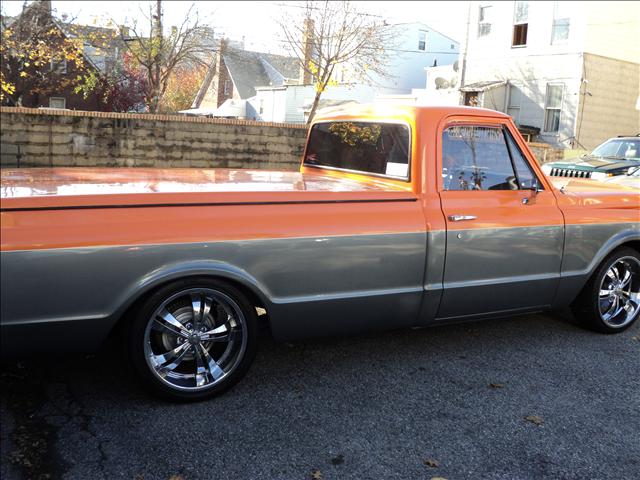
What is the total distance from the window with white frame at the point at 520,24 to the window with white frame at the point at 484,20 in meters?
1.19

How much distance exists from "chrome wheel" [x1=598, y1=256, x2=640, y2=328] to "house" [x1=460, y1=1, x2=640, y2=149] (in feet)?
56.9

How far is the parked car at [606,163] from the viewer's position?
1071 centimetres

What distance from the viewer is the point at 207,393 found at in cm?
357

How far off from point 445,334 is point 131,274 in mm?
2682

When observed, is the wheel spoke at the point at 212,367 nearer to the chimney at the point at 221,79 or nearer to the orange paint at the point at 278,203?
the orange paint at the point at 278,203

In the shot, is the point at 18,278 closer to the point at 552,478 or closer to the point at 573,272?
the point at 552,478

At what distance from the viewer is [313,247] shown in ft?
11.9

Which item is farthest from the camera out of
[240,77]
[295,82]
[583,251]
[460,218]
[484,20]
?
[240,77]

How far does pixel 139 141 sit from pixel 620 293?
8603 mm

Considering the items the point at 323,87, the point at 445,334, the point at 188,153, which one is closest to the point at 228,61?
the point at 323,87

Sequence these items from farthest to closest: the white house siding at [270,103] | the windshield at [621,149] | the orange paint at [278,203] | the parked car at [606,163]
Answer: the white house siding at [270,103]
the windshield at [621,149]
the parked car at [606,163]
the orange paint at [278,203]

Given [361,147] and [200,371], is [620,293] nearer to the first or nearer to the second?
[361,147]

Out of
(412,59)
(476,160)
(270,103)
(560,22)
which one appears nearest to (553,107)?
(560,22)

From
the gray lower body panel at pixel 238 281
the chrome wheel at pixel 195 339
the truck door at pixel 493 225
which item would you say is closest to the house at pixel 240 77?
the truck door at pixel 493 225
